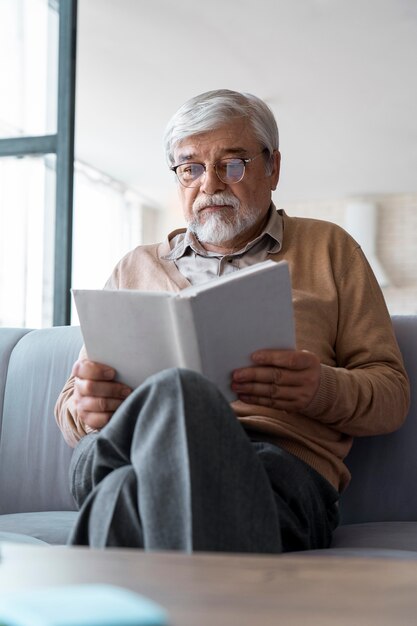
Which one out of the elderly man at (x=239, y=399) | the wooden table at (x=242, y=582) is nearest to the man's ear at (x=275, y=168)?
the elderly man at (x=239, y=399)

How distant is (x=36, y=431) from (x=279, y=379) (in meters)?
0.88

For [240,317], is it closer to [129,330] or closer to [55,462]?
[129,330]

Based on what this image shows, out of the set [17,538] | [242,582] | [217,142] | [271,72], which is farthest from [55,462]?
[271,72]

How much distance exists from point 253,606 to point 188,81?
561cm

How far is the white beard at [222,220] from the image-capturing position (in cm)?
181

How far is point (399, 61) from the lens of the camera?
550 centimetres

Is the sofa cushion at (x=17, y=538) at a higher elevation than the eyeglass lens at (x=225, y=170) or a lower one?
lower

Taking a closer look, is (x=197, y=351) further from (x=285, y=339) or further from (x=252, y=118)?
(x=252, y=118)

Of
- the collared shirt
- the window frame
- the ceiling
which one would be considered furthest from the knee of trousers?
the ceiling

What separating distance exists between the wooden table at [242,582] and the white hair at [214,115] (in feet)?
3.99

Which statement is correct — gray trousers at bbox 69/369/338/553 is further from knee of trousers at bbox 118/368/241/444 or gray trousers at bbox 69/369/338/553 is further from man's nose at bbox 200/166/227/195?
man's nose at bbox 200/166/227/195

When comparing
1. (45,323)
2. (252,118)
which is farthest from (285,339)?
(45,323)

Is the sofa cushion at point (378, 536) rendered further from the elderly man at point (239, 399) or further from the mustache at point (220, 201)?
the mustache at point (220, 201)

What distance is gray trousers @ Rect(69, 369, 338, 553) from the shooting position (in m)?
0.97
